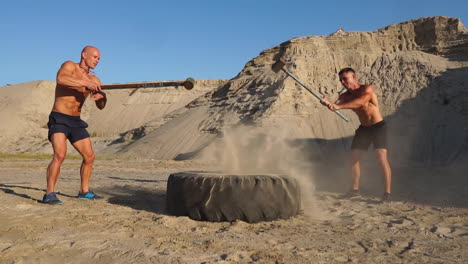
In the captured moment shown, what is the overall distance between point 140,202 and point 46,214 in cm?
116

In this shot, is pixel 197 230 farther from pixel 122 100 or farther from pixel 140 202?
pixel 122 100

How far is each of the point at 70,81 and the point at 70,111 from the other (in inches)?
15.2

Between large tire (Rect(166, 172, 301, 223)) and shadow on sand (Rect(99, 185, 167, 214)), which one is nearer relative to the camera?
large tire (Rect(166, 172, 301, 223))

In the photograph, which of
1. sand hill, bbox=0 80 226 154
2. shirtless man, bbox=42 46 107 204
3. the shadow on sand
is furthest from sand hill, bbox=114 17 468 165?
sand hill, bbox=0 80 226 154

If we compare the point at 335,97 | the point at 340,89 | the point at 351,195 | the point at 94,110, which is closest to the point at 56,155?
the point at 351,195

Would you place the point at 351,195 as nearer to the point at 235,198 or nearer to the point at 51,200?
the point at 235,198

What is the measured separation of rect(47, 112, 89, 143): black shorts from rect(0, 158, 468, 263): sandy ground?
2.58ft

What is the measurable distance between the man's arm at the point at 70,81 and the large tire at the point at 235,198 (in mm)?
1583

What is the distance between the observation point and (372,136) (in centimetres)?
506

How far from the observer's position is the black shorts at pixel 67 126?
4188 millimetres

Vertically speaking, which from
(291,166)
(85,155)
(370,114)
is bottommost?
(291,166)

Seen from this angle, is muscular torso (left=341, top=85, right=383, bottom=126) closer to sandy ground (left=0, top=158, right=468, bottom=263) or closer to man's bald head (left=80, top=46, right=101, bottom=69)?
sandy ground (left=0, top=158, right=468, bottom=263)

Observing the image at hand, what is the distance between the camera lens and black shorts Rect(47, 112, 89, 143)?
4.19m

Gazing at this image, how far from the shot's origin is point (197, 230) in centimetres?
317
